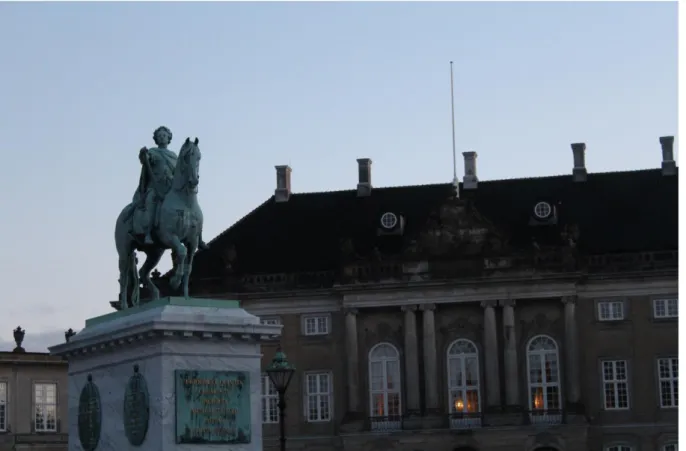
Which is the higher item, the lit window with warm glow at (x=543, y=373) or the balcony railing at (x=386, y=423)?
the lit window with warm glow at (x=543, y=373)

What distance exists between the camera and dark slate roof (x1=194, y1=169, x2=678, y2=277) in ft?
235

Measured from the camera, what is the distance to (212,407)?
2341 centimetres

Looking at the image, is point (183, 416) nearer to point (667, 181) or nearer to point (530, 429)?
point (530, 429)

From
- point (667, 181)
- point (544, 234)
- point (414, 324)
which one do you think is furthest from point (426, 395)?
point (667, 181)

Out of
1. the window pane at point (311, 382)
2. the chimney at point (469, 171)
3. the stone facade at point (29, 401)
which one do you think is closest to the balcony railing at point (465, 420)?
the window pane at point (311, 382)

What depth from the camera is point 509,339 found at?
227ft

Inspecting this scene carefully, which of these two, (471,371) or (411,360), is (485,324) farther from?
(411,360)

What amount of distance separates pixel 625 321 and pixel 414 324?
8.47 meters

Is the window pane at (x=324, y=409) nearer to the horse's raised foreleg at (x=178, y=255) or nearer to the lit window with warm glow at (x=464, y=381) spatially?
the lit window with warm glow at (x=464, y=381)

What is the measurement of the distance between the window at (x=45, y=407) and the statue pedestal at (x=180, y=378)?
48977 mm

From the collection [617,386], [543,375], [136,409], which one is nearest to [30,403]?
[543,375]

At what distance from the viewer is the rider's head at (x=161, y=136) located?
25.2m

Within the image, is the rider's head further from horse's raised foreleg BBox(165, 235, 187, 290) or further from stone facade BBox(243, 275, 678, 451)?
stone facade BBox(243, 275, 678, 451)

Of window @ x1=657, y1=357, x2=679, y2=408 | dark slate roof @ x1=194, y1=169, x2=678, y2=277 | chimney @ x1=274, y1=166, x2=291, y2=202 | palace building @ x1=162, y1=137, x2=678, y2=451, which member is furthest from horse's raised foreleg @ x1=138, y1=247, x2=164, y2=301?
chimney @ x1=274, y1=166, x2=291, y2=202
